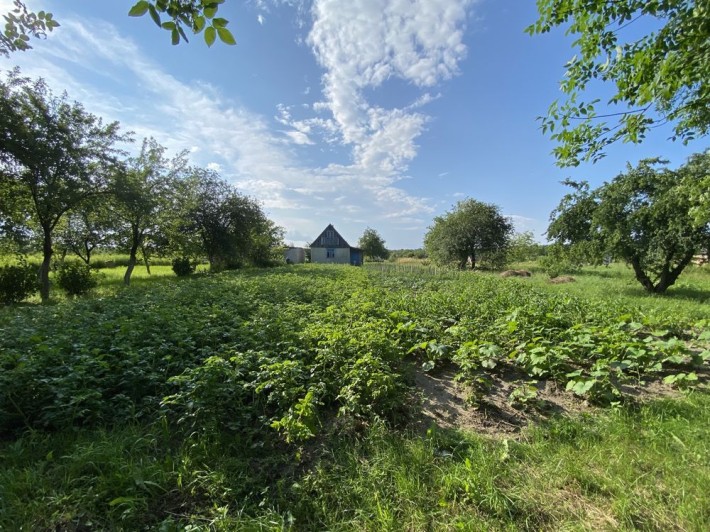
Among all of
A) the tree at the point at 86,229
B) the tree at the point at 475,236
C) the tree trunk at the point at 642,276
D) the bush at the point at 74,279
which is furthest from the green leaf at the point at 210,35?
the tree at the point at 475,236

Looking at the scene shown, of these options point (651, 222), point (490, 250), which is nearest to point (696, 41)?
point (651, 222)

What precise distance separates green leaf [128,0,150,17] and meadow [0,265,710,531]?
2849 mm

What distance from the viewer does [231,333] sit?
15.8 ft

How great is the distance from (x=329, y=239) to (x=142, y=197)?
4013 centimetres

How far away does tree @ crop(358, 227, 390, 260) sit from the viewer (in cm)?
7156

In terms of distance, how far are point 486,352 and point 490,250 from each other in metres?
29.7

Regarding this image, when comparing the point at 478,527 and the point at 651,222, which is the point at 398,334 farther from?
the point at 651,222

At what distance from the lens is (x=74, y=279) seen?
529 inches

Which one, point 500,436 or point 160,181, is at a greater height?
point 160,181

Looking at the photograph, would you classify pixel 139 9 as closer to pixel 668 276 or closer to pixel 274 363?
pixel 274 363

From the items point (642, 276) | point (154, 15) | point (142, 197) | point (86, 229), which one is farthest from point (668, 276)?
point (86, 229)

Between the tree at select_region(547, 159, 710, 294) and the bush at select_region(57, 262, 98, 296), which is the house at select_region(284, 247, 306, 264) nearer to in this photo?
the bush at select_region(57, 262, 98, 296)

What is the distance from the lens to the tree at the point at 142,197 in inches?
557

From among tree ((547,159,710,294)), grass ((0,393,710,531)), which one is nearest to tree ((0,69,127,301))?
grass ((0,393,710,531))
